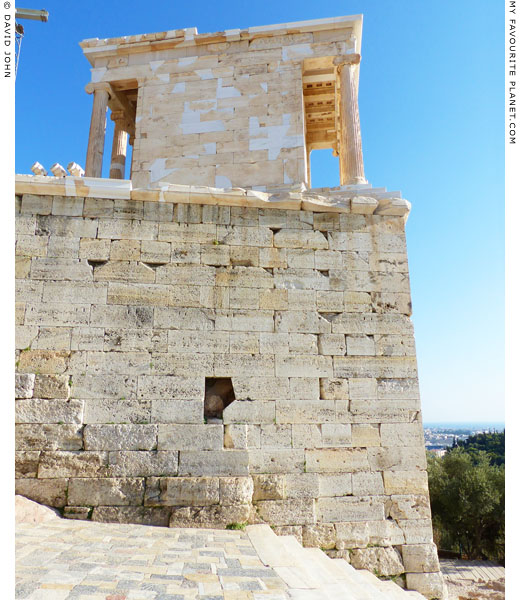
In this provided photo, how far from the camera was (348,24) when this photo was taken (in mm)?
8602

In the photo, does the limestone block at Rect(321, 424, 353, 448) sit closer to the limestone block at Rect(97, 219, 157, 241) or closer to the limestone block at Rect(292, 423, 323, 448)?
the limestone block at Rect(292, 423, 323, 448)

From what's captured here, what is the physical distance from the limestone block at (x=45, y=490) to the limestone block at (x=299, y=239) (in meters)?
3.93

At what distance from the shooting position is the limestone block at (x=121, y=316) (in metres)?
5.39

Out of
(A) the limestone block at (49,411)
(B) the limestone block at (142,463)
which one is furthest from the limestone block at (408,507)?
(A) the limestone block at (49,411)

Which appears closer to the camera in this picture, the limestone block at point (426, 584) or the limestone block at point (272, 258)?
the limestone block at point (426, 584)

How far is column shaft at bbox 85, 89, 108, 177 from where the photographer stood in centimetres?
866

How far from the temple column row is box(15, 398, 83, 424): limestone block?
202 inches

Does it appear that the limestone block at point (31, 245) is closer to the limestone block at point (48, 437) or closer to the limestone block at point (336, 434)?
the limestone block at point (48, 437)

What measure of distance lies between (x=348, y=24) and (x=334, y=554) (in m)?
9.28

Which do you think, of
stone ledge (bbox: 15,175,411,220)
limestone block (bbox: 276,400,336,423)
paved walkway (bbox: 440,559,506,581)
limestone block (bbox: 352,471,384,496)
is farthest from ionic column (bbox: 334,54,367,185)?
paved walkway (bbox: 440,559,506,581)

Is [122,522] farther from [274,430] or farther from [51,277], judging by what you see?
[51,277]

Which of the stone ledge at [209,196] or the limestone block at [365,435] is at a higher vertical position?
the stone ledge at [209,196]

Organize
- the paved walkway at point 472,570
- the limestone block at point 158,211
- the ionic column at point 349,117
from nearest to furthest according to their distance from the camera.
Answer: the limestone block at point 158,211 → the ionic column at point 349,117 → the paved walkway at point 472,570

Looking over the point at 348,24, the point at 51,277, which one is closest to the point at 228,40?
the point at 348,24
